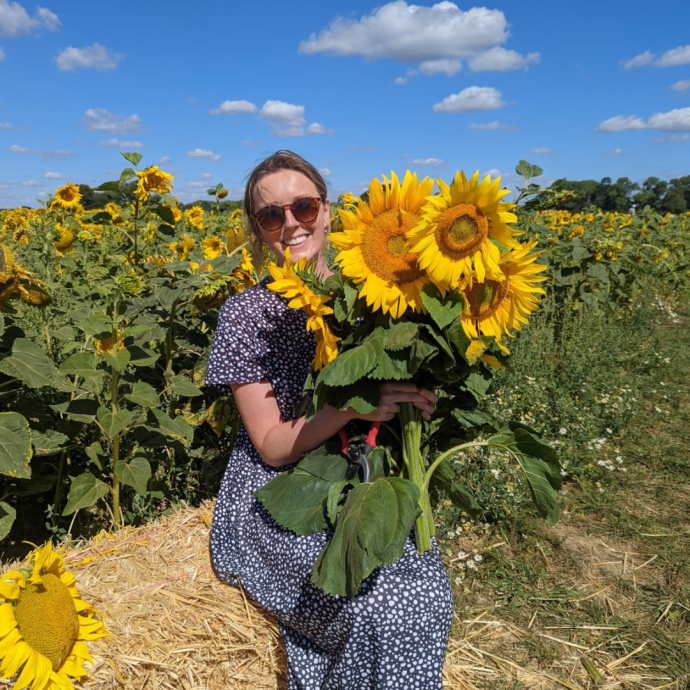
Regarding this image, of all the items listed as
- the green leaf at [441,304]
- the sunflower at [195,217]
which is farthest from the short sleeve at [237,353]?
the sunflower at [195,217]

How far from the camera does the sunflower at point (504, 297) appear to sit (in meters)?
1.34

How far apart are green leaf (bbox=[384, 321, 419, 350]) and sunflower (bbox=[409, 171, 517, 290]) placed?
14cm

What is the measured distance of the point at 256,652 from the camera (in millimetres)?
1854

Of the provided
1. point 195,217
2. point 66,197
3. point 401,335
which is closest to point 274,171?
point 401,335

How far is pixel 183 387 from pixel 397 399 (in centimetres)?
114

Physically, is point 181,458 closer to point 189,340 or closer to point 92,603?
point 189,340

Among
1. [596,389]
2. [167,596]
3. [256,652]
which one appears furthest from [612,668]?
[596,389]

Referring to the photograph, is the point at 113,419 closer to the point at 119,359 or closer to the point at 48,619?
the point at 119,359

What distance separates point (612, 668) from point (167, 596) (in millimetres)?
1611

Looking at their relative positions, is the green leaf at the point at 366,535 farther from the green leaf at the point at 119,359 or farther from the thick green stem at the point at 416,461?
the green leaf at the point at 119,359

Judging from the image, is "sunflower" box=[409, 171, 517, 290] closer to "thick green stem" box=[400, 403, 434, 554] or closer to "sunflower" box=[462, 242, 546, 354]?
"sunflower" box=[462, 242, 546, 354]

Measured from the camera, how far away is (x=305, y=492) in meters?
1.73

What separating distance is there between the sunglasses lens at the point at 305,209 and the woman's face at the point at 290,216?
0.02 metres

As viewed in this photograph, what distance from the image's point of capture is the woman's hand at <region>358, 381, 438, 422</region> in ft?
5.14
